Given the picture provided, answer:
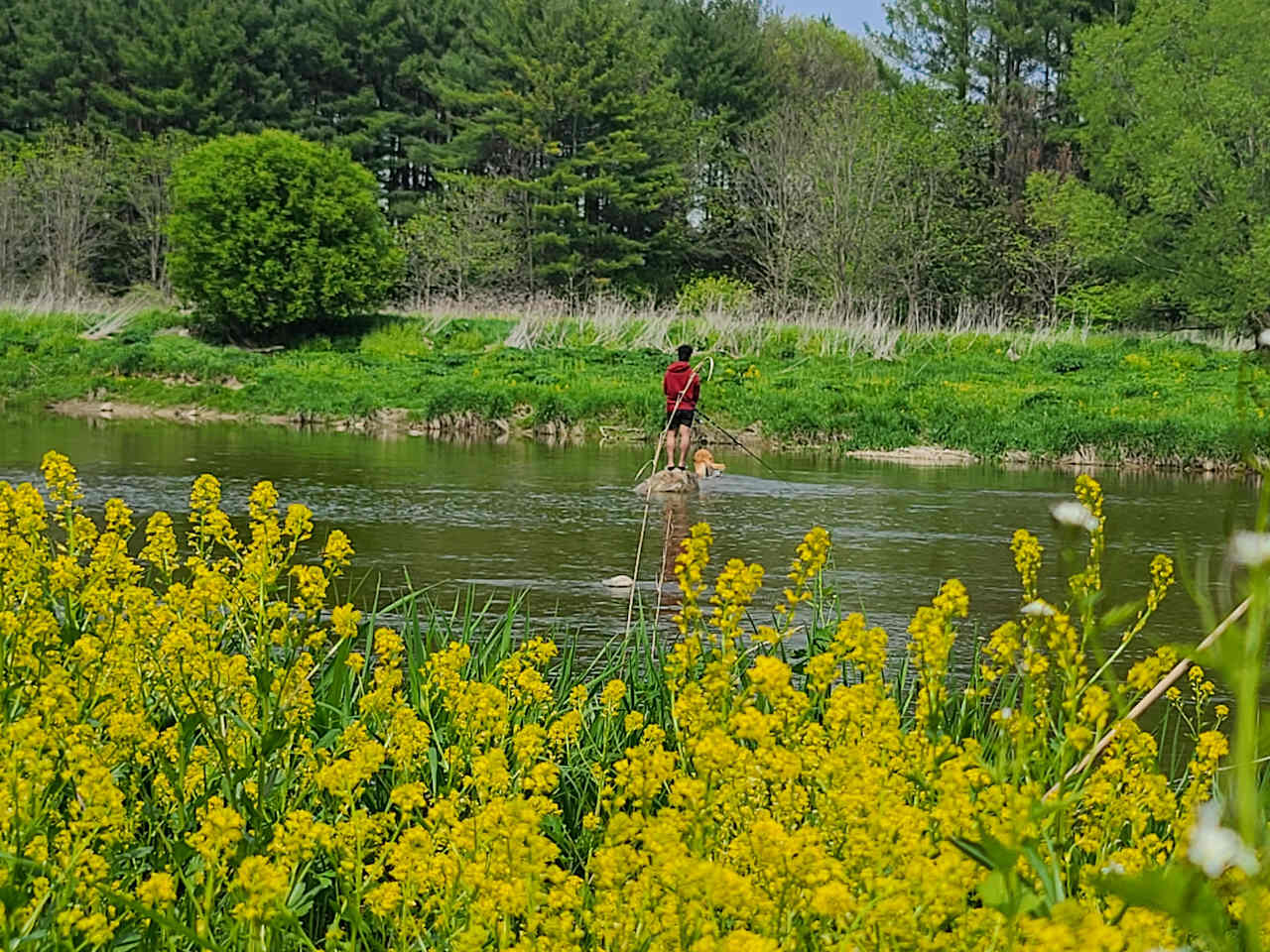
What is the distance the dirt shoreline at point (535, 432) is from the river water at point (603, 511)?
788mm

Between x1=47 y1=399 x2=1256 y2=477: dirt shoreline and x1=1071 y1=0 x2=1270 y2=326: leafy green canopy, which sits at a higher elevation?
x1=1071 y1=0 x2=1270 y2=326: leafy green canopy

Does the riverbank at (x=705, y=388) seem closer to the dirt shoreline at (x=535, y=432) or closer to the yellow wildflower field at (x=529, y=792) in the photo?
the dirt shoreline at (x=535, y=432)

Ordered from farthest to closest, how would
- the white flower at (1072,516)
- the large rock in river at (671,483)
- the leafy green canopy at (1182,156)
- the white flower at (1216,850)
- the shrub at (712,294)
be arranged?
the shrub at (712,294), the leafy green canopy at (1182,156), the large rock in river at (671,483), the white flower at (1072,516), the white flower at (1216,850)

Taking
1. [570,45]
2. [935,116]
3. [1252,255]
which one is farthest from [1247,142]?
[570,45]

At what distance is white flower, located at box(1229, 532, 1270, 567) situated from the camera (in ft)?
3.30

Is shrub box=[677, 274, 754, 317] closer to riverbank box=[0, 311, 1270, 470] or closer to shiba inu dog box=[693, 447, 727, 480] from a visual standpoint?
riverbank box=[0, 311, 1270, 470]

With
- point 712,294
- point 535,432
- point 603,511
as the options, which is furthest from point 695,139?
point 603,511

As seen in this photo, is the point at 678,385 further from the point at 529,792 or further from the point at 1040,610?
the point at 1040,610

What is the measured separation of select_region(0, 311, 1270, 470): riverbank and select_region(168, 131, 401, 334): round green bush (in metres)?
1.01

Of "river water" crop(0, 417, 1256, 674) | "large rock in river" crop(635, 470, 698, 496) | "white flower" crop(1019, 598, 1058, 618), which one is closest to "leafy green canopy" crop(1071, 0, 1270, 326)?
"river water" crop(0, 417, 1256, 674)

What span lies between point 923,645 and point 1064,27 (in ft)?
169

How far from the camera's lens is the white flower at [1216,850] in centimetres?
92

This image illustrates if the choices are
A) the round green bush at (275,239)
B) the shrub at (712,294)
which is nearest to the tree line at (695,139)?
the shrub at (712,294)

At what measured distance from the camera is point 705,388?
25.7 meters
